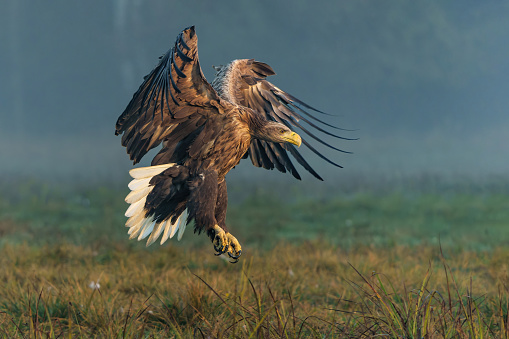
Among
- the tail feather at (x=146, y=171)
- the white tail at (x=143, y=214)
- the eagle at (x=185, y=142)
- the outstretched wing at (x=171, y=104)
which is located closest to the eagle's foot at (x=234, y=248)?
the eagle at (x=185, y=142)

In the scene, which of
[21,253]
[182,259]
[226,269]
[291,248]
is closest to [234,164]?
[226,269]

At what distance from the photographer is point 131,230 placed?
4.00m

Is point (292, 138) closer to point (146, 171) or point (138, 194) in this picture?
point (146, 171)

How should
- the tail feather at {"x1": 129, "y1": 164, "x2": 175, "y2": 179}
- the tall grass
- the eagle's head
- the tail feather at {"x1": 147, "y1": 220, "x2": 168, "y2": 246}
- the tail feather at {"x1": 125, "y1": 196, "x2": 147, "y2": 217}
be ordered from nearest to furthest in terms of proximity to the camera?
1. the tall grass
2. the eagle's head
3. the tail feather at {"x1": 129, "y1": 164, "x2": 175, "y2": 179}
4. the tail feather at {"x1": 125, "y1": 196, "x2": 147, "y2": 217}
5. the tail feather at {"x1": 147, "y1": 220, "x2": 168, "y2": 246}

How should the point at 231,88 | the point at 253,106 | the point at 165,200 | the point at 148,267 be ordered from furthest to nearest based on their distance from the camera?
the point at 148,267, the point at 253,106, the point at 231,88, the point at 165,200

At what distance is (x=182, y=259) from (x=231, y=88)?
419cm

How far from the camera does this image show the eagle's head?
368cm

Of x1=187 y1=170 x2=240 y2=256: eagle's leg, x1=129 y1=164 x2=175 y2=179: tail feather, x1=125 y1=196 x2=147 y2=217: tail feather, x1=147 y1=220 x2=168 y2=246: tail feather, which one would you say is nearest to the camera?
x1=187 y1=170 x2=240 y2=256: eagle's leg

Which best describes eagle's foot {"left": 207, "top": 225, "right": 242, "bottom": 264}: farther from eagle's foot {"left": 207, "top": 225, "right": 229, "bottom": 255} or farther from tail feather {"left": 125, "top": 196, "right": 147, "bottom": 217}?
tail feather {"left": 125, "top": 196, "right": 147, "bottom": 217}

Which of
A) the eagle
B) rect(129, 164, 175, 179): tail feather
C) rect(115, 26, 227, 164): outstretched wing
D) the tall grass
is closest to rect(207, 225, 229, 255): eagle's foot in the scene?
the eagle

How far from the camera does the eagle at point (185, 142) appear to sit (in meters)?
3.56

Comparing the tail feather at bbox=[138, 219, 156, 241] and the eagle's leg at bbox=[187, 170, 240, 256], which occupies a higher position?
the eagle's leg at bbox=[187, 170, 240, 256]

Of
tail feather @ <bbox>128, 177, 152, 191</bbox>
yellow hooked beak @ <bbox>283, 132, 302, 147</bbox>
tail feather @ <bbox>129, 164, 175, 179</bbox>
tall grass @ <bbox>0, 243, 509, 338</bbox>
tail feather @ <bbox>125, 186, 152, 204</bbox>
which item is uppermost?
yellow hooked beak @ <bbox>283, 132, 302, 147</bbox>

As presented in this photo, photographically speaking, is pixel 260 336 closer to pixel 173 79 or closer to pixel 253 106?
pixel 173 79
